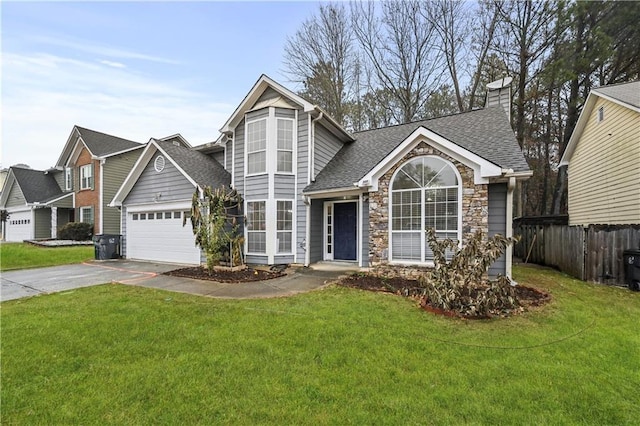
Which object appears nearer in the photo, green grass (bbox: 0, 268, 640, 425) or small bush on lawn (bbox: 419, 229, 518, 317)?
green grass (bbox: 0, 268, 640, 425)

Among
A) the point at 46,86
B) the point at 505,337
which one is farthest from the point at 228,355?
the point at 46,86

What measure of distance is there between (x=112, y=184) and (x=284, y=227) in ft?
54.5

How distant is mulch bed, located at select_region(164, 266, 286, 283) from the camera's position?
839 centimetres

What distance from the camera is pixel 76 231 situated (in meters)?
19.9

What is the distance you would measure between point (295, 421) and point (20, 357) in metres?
3.78

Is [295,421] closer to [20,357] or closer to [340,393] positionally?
[340,393]

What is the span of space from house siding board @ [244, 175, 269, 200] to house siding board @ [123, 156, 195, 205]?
2.23 meters

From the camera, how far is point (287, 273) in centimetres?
924

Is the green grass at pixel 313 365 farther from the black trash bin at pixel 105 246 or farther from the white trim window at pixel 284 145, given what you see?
the black trash bin at pixel 105 246

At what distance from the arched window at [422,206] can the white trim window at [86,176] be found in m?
22.6

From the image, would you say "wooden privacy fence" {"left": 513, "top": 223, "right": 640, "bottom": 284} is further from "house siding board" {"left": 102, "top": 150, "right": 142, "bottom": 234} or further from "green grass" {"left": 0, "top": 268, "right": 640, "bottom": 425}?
"house siding board" {"left": 102, "top": 150, "right": 142, "bottom": 234}

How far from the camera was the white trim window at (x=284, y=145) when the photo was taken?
10.4 m

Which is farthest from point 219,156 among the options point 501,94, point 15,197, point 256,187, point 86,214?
point 15,197

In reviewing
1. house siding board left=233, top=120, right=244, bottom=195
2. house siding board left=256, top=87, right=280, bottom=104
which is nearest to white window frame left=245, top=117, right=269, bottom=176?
house siding board left=233, top=120, right=244, bottom=195
